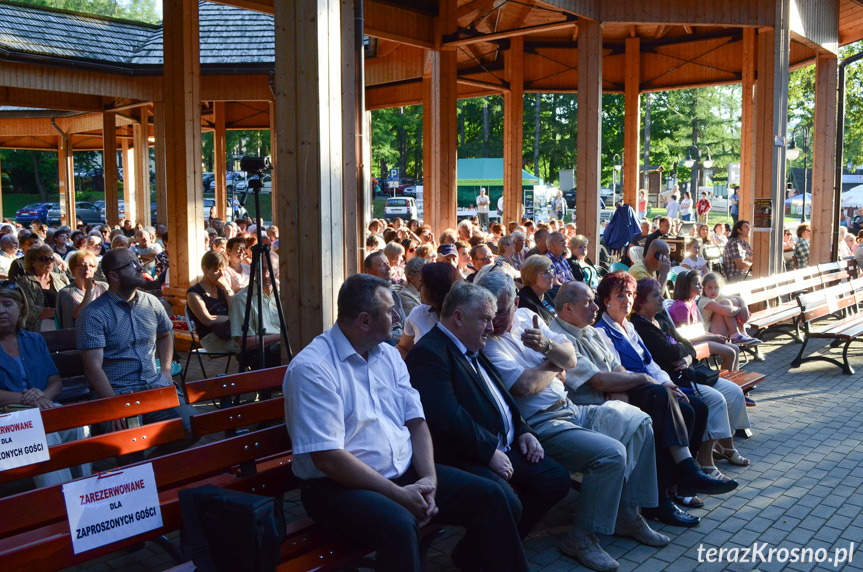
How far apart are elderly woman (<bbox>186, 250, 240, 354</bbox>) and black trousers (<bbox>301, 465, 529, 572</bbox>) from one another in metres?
4.26

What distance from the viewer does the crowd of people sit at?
342 centimetres

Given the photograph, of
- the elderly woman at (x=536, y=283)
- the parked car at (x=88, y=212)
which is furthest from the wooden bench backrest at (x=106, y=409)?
the parked car at (x=88, y=212)

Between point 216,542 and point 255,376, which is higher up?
point 255,376

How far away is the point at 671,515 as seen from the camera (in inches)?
192

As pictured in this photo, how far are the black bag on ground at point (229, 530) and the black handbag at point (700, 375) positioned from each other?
143 inches

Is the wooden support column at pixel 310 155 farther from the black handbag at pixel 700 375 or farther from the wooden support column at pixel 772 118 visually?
the wooden support column at pixel 772 118

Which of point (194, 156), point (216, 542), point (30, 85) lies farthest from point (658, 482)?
point (30, 85)

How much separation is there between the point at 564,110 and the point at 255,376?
1852 inches

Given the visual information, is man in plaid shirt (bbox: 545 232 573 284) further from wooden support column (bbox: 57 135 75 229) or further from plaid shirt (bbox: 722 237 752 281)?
wooden support column (bbox: 57 135 75 229)

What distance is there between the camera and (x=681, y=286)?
25.1ft

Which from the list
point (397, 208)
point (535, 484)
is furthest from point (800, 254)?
point (397, 208)

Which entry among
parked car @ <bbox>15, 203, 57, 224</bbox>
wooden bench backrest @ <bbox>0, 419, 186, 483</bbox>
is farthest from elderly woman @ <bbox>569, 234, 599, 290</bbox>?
parked car @ <bbox>15, 203, 57, 224</bbox>

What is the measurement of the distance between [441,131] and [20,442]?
1273cm

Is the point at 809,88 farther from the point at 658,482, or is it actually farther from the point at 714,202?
the point at 658,482
